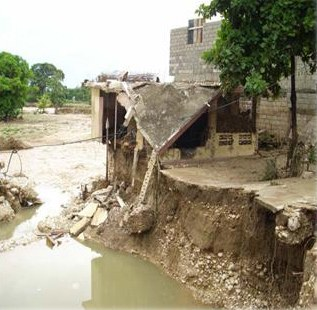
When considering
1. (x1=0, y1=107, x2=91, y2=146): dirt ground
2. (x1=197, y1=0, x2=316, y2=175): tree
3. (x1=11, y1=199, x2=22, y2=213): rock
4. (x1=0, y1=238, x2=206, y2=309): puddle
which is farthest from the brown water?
(x1=0, y1=107, x2=91, y2=146): dirt ground

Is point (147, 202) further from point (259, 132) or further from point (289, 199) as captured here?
point (259, 132)

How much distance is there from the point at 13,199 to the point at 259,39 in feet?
31.7

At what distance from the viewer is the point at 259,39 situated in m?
10.2

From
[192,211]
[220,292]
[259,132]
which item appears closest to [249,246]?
[220,292]

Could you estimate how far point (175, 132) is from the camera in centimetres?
1217

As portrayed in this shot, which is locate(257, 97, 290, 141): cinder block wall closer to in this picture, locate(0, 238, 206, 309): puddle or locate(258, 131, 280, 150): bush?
locate(258, 131, 280, 150): bush

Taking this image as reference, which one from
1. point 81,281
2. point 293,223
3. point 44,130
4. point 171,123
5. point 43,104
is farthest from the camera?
point 43,104

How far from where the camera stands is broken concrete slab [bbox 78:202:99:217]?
1346cm

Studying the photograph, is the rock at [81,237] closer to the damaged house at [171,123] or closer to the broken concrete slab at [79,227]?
the broken concrete slab at [79,227]

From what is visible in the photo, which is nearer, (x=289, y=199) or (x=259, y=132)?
(x=289, y=199)

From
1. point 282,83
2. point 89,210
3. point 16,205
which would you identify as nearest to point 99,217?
point 89,210

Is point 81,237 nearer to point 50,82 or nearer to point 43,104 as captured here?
point 43,104

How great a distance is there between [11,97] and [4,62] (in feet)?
9.19

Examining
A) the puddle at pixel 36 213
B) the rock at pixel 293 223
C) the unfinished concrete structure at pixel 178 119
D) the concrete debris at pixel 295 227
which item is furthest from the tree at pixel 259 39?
the puddle at pixel 36 213
